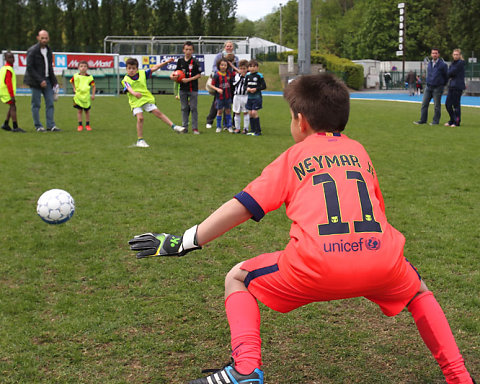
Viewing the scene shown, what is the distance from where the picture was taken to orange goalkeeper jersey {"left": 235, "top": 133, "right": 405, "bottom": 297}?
2.19 metres

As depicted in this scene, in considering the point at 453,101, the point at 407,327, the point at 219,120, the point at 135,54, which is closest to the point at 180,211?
the point at 407,327

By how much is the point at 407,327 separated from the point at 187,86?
10377 millimetres

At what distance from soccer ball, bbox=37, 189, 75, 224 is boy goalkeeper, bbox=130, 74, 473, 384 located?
295 centimetres

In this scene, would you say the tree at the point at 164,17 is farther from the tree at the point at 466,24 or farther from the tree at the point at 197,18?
the tree at the point at 466,24

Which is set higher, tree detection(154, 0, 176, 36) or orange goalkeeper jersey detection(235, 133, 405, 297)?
tree detection(154, 0, 176, 36)

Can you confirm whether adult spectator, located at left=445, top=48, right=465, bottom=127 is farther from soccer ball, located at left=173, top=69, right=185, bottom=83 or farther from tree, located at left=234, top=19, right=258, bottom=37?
tree, located at left=234, top=19, right=258, bottom=37

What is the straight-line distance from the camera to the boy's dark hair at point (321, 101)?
243 centimetres

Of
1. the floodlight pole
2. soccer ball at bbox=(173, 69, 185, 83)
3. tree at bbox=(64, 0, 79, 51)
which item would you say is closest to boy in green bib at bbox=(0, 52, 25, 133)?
soccer ball at bbox=(173, 69, 185, 83)

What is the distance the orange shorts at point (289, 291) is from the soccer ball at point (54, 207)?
3.19 metres

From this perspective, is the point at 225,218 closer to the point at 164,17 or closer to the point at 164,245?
the point at 164,245

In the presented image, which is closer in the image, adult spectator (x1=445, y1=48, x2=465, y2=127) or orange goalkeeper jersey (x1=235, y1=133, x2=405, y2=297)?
orange goalkeeper jersey (x1=235, y1=133, x2=405, y2=297)

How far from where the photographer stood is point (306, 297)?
2.34 metres

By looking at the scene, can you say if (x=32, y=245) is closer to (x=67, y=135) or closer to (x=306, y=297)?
(x=306, y=297)

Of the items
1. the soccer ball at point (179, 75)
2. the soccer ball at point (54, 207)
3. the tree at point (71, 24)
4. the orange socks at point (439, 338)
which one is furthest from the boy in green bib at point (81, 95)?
the tree at point (71, 24)
